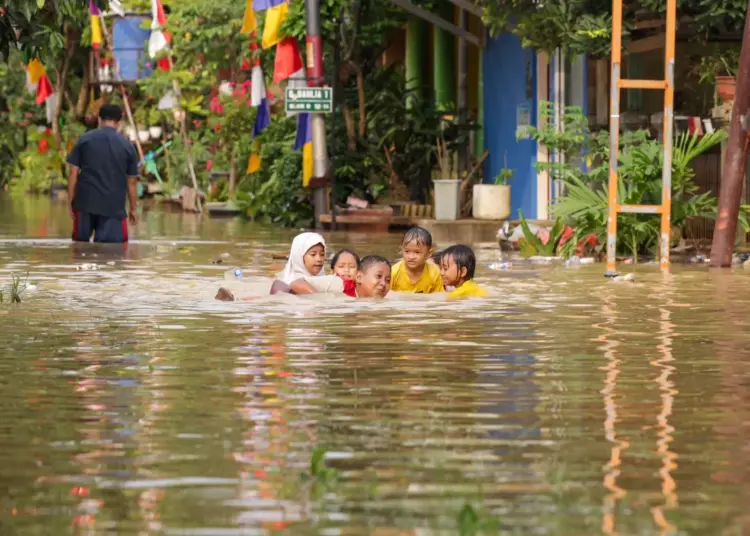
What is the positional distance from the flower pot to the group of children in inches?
261

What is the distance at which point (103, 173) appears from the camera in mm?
23234

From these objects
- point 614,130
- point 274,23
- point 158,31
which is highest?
point 158,31

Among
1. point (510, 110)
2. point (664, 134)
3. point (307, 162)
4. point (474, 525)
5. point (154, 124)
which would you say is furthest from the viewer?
point (154, 124)

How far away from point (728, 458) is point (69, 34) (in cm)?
5119

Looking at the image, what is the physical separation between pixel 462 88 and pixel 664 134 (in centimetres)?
1250

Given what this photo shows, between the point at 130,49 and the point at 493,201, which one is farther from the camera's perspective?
the point at 130,49

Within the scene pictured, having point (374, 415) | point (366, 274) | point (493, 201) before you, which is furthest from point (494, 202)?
point (374, 415)

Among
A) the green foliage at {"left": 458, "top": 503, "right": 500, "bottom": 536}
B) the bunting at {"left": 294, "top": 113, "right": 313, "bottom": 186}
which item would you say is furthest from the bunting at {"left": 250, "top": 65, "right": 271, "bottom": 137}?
the green foliage at {"left": 458, "top": 503, "right": 500, "bottom": 536}

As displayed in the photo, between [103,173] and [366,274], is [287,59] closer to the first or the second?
[103,173]

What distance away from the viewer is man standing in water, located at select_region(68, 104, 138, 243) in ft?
75.9

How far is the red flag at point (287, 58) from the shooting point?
31547mm

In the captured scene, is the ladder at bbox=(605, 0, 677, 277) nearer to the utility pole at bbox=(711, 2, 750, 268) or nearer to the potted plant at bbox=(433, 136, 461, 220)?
the utility pole at bbox=(711, 2, 750, 268)

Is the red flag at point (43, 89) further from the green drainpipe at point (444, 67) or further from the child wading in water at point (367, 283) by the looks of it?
the child wading in water at point (367, 283)

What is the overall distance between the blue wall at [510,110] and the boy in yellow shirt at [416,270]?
1256 centimetres
